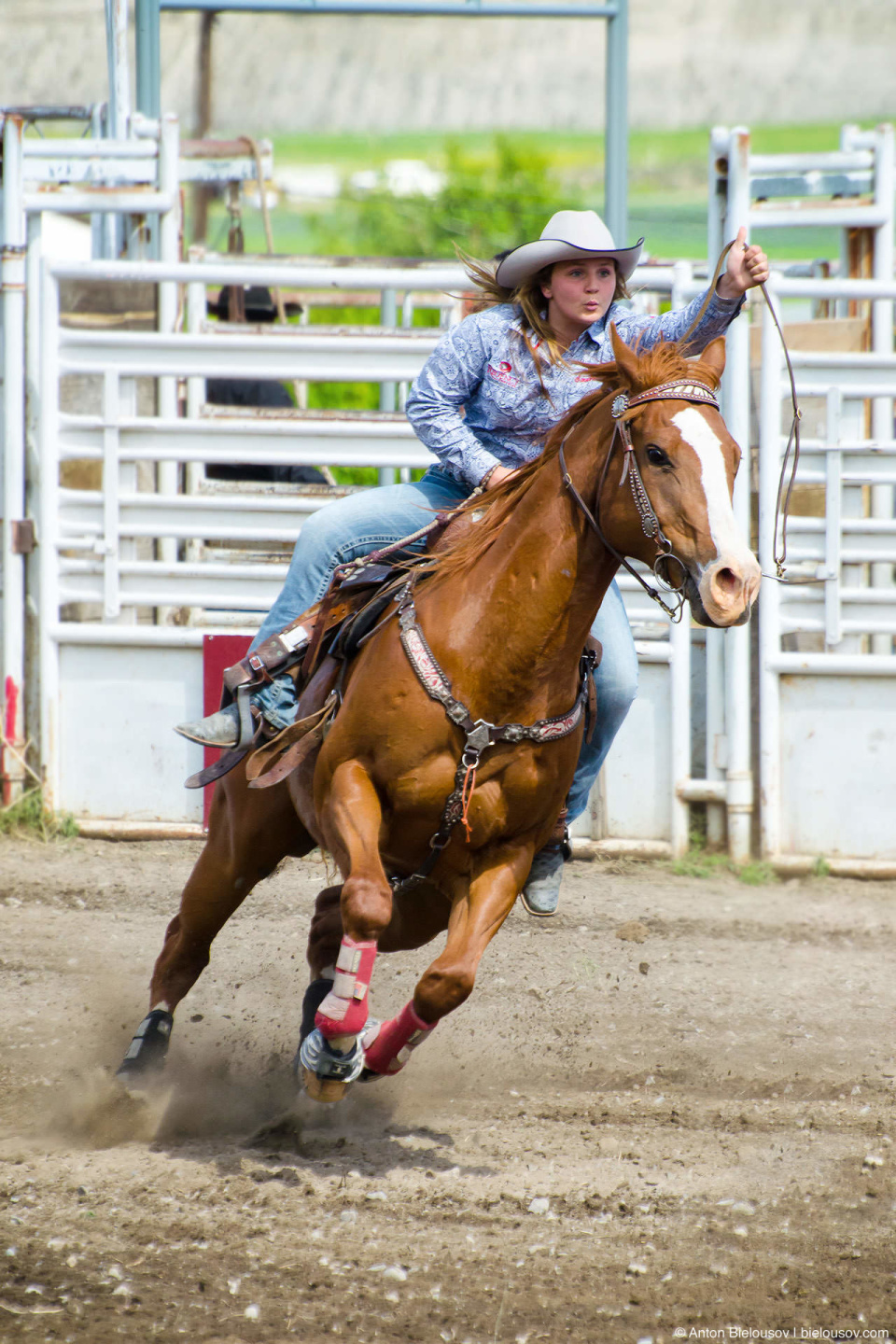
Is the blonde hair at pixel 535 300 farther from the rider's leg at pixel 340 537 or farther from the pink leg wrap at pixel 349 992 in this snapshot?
the pink leg wrap at pixel 349 992

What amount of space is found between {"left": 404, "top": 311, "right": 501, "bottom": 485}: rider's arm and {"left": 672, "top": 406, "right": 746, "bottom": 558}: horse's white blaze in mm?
875

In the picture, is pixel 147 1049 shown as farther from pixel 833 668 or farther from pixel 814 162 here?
pixel 814 162

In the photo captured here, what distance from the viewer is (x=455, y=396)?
387 centimetres

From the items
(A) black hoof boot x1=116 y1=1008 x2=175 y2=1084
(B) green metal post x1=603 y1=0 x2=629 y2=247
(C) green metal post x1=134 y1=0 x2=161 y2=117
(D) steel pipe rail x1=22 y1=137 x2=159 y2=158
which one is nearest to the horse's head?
(A) black hoof boot x1=116 y1=1008 x2=175 y2=1084

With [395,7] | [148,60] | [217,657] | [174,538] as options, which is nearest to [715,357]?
[217,657]

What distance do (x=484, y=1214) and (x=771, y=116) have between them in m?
59.3

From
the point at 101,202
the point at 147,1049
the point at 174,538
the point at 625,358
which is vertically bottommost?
the point at 147,1049

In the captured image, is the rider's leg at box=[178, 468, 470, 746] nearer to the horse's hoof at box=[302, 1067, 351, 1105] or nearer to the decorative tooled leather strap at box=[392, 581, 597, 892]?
the decorative tooled leather strap at box=[392, 581, 597, 892]

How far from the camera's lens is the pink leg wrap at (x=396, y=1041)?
3.53 metres

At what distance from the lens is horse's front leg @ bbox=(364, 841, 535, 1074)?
A: 11.2 ft

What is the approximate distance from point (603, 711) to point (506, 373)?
98 cm

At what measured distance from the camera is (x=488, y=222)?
33.0m

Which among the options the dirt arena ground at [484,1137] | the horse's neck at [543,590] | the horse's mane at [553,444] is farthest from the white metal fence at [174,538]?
the horse's neck at [543,590]

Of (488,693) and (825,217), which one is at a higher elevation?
(825,217)
